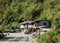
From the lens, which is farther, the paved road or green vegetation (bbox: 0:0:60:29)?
green vegetation (bbox: 0:0:60:29)

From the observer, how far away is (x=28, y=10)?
102625 millimetres

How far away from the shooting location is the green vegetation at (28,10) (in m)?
91.7

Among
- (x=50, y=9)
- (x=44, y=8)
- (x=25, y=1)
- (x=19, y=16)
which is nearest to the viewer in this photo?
(x=50, y=9)

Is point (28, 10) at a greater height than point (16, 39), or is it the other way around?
point (16, 39)

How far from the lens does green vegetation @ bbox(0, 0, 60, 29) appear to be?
301 feet

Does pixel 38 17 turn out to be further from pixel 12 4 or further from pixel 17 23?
pixel 12 4

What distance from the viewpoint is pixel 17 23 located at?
103m

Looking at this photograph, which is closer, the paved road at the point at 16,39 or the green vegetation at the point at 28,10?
the paved road at the point at 16,39

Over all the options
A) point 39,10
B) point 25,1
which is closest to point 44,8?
point 39,10

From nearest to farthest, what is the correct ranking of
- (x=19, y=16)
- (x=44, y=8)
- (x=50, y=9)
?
(x=50, y=9)
(x=44, y=8)
(x=19, y=16)

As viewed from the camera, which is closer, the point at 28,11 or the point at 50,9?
the point at 50,9

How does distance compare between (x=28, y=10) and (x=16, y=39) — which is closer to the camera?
(x=16, y=39)

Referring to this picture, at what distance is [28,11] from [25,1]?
14.8 metres

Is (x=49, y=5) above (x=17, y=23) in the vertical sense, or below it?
above
